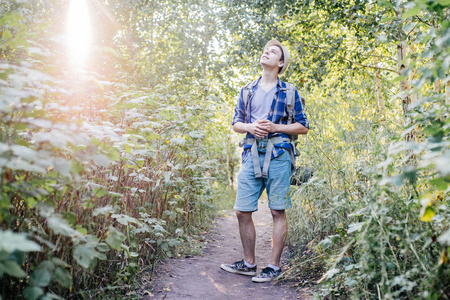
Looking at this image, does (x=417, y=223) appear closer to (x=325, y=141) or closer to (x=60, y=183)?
(x=325, y=141)

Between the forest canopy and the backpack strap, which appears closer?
the forest canopy

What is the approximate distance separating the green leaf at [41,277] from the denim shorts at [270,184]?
1.88m

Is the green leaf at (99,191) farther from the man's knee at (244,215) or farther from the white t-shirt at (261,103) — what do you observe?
the white t-shirt at (261,103)

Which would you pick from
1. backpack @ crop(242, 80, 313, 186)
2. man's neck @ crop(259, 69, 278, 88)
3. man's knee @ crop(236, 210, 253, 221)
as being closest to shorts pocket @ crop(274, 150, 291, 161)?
backpack @ crop(242, 80, 313, 186)

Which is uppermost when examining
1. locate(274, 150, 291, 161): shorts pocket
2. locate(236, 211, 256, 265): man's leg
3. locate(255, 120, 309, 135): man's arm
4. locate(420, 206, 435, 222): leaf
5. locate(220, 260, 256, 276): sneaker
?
locate(255, 120, 309, 135): man's arm

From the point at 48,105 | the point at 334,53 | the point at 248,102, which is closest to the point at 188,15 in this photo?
the point at 334,53

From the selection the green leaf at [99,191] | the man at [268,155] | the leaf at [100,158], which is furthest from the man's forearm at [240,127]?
the leaf at [100,158]

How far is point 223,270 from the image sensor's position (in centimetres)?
291

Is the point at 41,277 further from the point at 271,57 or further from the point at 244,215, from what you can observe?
the point at 271,57

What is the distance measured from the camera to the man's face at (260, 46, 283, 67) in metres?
3.04

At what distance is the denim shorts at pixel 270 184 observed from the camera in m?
2.80

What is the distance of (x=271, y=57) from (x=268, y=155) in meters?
Result: 0.92

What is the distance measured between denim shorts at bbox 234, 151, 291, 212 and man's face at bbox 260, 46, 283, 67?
84 centimetres

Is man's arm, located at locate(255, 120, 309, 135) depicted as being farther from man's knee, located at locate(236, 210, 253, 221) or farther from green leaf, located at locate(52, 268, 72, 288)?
green leaf, located at locate(52, 268, 72, 288)
